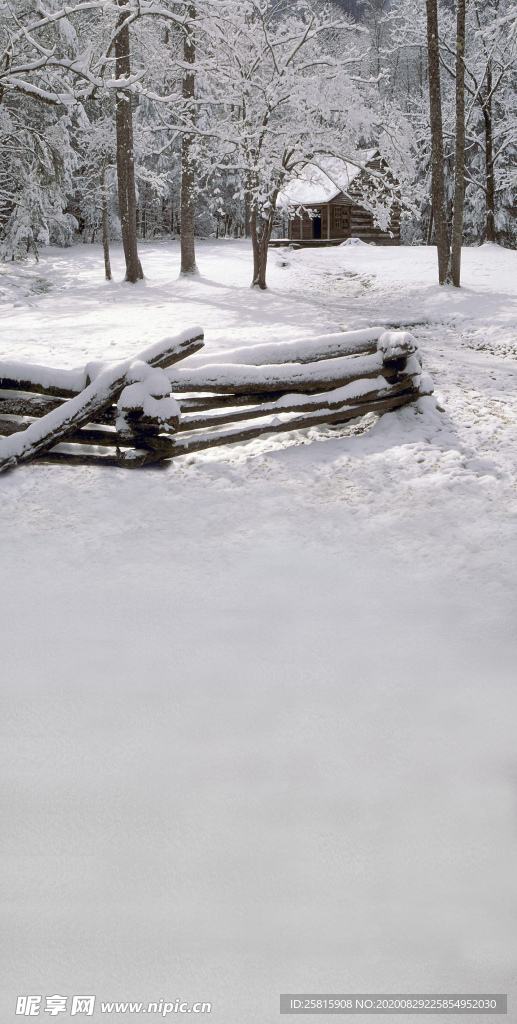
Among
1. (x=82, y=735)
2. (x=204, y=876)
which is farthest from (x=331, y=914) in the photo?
(x=82, y=735)

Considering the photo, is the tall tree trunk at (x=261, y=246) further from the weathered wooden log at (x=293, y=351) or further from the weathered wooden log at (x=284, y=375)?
the weathered wooden log at (x=284, y=375)

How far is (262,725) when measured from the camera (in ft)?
9.63

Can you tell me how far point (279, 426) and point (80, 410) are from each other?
1.82 meters

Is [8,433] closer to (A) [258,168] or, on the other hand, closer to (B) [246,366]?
(B) [246,366]

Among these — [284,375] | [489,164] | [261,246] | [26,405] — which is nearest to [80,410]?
[26,405]

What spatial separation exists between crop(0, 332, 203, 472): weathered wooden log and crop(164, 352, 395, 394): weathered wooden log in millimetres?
223

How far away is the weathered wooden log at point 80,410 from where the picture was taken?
5445 millimetres

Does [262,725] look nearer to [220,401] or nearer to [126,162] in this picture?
[220,401]

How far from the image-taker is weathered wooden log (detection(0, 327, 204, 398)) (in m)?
5.64

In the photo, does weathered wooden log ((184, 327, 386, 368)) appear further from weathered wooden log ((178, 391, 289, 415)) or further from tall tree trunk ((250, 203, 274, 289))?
tall tree trunk ((250, 203, 274, 289))

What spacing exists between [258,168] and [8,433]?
13333 millimetres

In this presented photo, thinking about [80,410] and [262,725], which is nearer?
[262,725]

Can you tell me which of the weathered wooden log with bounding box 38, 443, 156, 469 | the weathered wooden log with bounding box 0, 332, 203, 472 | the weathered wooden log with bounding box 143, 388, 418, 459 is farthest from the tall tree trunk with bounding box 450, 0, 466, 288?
the weathered wooden log with bounding box 38, 443, 156, 469

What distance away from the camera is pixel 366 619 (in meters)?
3.72
